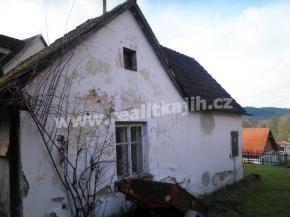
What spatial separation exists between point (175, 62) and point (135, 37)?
420 cm

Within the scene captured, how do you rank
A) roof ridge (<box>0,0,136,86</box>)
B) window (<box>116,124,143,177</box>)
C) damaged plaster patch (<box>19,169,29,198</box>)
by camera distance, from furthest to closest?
window (<box>116,124,143,177</box>), roof ridge (<box>0,0,136,86</box>), damaged plaster patch (<box>19,169,29,198</box>)

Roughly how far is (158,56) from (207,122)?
136 inches

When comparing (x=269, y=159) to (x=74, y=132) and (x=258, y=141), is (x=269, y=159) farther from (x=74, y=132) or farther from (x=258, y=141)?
(x=74, y=132)

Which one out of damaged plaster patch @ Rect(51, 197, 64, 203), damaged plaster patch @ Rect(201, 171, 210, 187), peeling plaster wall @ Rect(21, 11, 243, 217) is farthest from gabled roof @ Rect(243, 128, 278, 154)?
damaged plaster patch @ Rect(51, 197, 64, 203)

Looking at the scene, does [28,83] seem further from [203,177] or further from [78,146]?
[203,177]

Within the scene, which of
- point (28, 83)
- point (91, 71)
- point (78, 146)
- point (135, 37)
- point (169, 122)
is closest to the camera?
point (28, 83)

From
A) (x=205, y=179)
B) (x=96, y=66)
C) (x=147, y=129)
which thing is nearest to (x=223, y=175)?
(x=205, y=179)

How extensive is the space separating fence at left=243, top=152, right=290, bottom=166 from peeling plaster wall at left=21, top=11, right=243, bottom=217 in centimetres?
1550

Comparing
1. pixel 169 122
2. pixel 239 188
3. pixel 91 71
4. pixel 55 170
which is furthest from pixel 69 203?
pixel 239 188

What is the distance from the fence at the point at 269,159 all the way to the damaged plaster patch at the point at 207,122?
1637 centimetres

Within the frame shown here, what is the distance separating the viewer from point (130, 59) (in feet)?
27.6

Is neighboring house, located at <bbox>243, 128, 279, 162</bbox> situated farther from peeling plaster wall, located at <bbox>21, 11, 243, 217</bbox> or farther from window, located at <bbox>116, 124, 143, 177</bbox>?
window, located at <bbox>116, 124, 143, 177</bbox>

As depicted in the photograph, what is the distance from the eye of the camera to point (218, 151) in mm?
12039

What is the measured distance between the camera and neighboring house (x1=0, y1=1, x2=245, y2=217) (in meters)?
5.61
